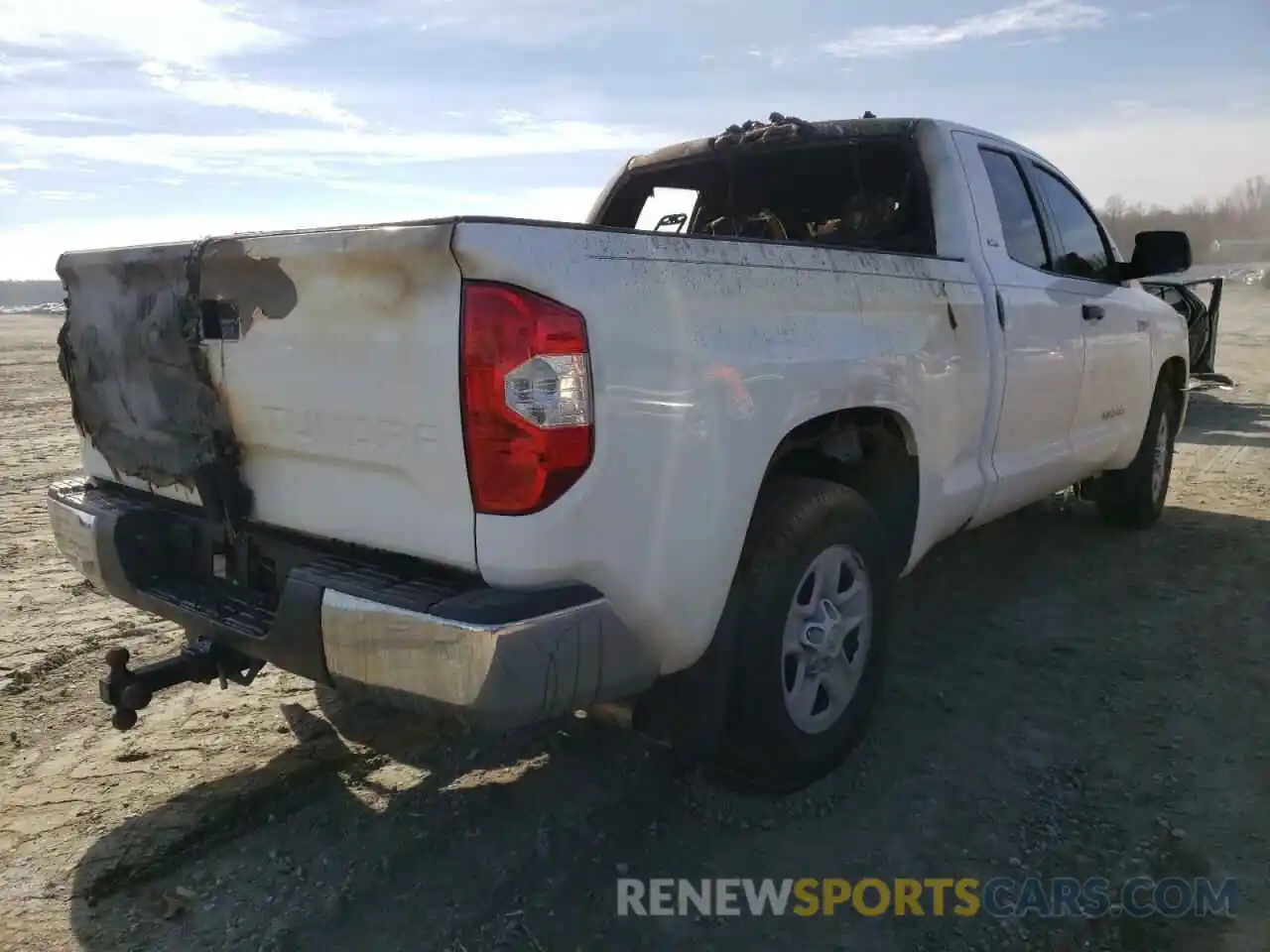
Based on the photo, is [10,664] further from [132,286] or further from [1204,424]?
[1204,424]

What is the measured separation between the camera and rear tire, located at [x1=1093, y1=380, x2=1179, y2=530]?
5.53 m

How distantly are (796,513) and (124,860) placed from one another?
201 centimetres

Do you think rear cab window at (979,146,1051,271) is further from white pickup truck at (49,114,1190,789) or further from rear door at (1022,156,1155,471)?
white pickup truck at (49,114,1190,789)

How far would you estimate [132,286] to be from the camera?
2.73 metres

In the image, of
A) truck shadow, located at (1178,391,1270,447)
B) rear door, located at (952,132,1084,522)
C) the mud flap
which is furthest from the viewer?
truck shadow, located at (1178,391,1270,447)

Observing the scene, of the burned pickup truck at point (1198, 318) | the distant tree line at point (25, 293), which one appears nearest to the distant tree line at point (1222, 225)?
the burned pickup truck at point (1198, 318)

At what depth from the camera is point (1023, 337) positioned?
3.85 meters

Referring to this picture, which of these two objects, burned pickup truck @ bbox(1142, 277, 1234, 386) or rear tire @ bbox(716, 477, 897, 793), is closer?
rear tire @ bbox(716, 477, 897, 793)

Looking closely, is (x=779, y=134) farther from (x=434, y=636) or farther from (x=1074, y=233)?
(x=434, y=636)

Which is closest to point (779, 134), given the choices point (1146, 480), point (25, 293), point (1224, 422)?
point (1146, 480)

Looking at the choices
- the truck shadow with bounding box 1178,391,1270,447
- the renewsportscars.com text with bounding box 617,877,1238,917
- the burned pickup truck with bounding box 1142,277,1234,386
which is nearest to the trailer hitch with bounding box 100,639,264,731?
the renewsportscars.com text with bounding box 617,877,1238,917

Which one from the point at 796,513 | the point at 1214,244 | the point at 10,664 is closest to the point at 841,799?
the point at 796,513

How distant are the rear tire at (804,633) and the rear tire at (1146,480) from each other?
9.96ft

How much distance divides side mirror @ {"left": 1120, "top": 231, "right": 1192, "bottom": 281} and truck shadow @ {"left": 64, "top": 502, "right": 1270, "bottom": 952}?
1.94m
